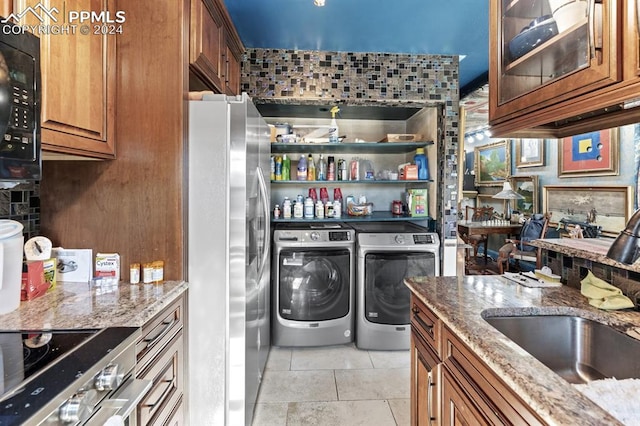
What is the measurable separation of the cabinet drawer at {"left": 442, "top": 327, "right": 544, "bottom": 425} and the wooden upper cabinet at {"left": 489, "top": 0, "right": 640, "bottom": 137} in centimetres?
83

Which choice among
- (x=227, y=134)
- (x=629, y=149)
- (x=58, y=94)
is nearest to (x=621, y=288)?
(x=227, y=134)

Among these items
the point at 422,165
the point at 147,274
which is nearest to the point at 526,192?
the point at 422,165

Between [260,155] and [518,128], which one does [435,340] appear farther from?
[260,155]

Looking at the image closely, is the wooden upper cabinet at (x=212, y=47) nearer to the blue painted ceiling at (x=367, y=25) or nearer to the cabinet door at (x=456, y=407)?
the blue painted ceiling at (x=367, y=25)

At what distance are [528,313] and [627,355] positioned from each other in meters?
0.28

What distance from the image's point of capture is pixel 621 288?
1.26 meters

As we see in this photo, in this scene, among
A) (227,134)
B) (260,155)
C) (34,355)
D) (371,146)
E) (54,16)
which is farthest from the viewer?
(371,146)

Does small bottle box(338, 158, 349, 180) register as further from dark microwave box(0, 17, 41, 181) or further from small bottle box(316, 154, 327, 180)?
dark microwave box(0, 17, 41, 181)

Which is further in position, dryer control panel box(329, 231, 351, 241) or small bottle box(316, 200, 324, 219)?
small bottle box(316, 200, 324, 219)

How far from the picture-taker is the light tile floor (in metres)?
1.96

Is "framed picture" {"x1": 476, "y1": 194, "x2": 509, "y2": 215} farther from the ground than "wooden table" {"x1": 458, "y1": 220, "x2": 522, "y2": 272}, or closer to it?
farther from the ground

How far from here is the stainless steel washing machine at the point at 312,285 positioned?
270 cm

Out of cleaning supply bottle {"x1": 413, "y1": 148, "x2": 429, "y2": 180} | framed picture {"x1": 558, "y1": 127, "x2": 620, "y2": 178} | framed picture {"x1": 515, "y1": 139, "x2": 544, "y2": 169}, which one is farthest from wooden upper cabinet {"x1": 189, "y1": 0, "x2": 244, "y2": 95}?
framed picture {"x1": 515, "y1": 139, "x2": 544, "y2": 169}

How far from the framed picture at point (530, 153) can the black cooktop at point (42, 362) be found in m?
5.70
